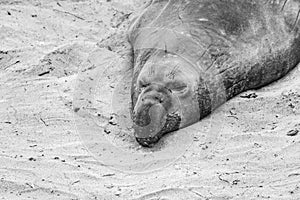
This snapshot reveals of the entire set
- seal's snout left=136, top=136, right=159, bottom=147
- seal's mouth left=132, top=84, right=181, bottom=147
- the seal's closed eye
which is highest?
the seal's closed eye

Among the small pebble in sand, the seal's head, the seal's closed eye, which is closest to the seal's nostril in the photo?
the seal's head

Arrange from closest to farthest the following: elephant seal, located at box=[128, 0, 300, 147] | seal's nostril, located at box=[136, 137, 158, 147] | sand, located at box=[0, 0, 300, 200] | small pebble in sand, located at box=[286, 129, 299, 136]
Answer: sand, located at box=[0, 0, 300, 200] → small pebble in sand, located at box=[286, 129, 299, 136] → seal's nostril, located at box=[136, 137, 158, 147] → elephant seal, located at box=[128, 0, 300, 147]

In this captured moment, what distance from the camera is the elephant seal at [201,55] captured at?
186 inches

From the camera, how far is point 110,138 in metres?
4.65

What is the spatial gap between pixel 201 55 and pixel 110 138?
1042 mm

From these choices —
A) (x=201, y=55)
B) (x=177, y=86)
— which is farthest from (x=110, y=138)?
(x=201, y=55)

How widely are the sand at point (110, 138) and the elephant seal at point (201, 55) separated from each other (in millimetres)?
118

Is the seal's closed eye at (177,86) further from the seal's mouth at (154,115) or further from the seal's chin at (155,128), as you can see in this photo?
the seal's chin at (155,128)

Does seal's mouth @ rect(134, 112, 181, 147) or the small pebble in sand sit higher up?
the small pebble in sand

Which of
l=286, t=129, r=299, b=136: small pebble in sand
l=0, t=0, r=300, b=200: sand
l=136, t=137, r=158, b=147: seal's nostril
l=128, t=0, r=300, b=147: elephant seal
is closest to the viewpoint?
l=0, t=0, r=300, b=200: sand

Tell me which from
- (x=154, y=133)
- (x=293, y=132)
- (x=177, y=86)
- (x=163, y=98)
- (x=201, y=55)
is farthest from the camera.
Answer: (x=201, y=55)

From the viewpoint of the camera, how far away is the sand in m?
3.95

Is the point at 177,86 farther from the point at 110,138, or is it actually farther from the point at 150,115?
the point at 110,138

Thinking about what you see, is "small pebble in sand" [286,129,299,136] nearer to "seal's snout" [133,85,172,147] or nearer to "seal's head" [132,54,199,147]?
"seal's head" [132,54,199,147]
